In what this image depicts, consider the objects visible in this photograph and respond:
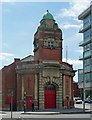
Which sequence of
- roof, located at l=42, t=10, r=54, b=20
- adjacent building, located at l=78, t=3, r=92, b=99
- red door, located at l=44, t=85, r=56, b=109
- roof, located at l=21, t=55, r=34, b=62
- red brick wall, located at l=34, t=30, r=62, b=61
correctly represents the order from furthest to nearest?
adjacent building, located at l=78, t=3, r=92, b=99, roof, located at l=21, t=55, r=34, b=62, roof, located at l=42, t=10, r=54, b=20, red brick wall, located at l=34, t=30, r=62, b=61, red door, located at l=44, t=85, r=56, b=109

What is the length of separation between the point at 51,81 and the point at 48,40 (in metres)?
6.67

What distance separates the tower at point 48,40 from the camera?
37.9 metres

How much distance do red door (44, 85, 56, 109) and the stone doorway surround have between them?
0.51 m

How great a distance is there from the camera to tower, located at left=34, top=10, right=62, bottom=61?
3794cm

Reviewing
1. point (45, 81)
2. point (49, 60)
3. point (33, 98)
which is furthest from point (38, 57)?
point (33, 98)

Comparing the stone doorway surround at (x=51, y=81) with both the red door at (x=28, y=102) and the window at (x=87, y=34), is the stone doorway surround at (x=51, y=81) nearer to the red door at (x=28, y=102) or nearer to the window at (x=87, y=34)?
the red door at (x=28, y=102)

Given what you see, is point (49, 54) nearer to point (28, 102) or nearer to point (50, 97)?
point (50, 97)

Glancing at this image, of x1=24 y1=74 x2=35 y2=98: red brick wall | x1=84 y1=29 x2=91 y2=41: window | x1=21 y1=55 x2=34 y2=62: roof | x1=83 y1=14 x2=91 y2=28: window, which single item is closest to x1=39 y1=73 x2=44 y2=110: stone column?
x1=24 y1=74 x2=35 y2=98: red brick wall

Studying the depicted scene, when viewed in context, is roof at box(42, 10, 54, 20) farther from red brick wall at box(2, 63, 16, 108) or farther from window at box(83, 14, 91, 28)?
window at box(83, 14, 91, 28)

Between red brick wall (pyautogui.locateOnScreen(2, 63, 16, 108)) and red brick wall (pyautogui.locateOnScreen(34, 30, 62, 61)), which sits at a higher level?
red brick wall (pyautogui.locateOnScreen(34, 30, 62, 61))

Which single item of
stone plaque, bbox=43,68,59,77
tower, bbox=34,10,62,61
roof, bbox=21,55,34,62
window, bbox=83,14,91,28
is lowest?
stone plaque, bbox=43,68,59,77

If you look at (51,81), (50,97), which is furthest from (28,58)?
(50,97)

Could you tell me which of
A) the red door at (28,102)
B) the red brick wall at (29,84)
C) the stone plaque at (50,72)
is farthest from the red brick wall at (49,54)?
the red door at (28,102)

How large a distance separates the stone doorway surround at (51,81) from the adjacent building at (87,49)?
40461mm
